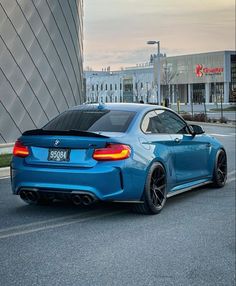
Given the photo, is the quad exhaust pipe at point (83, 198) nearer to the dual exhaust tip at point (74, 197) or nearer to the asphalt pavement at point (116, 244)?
the dual exhaust tip at point (74, 197)

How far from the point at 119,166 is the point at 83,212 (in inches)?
41.9

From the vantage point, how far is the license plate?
Answer: 698cm

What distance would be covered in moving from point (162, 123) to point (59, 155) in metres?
1.91

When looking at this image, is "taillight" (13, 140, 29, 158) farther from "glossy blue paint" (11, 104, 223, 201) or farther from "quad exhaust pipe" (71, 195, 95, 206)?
"quad exhaust pipe" (71, 195, 95, 206)

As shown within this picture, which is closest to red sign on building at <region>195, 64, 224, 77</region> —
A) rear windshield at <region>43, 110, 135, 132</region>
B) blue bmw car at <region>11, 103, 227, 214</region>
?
blue bmw car at <region>11, 103, 227, 214</region>

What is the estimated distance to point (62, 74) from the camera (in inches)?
824

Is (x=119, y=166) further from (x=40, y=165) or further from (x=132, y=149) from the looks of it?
(x=40, y=165)

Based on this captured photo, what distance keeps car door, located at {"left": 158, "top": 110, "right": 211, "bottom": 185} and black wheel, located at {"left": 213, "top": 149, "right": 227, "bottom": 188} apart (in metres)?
0.34

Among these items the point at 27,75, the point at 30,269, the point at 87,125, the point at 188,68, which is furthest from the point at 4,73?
the point at 188,68

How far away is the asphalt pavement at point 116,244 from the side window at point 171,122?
3.65 feet

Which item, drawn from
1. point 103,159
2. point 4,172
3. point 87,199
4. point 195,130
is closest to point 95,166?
point 103,159

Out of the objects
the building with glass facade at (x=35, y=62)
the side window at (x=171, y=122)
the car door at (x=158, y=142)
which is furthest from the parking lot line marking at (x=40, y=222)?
the building with glass facade at (x=35, y=62)

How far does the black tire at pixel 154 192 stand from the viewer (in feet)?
23.7

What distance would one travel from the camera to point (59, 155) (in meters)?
7.02
